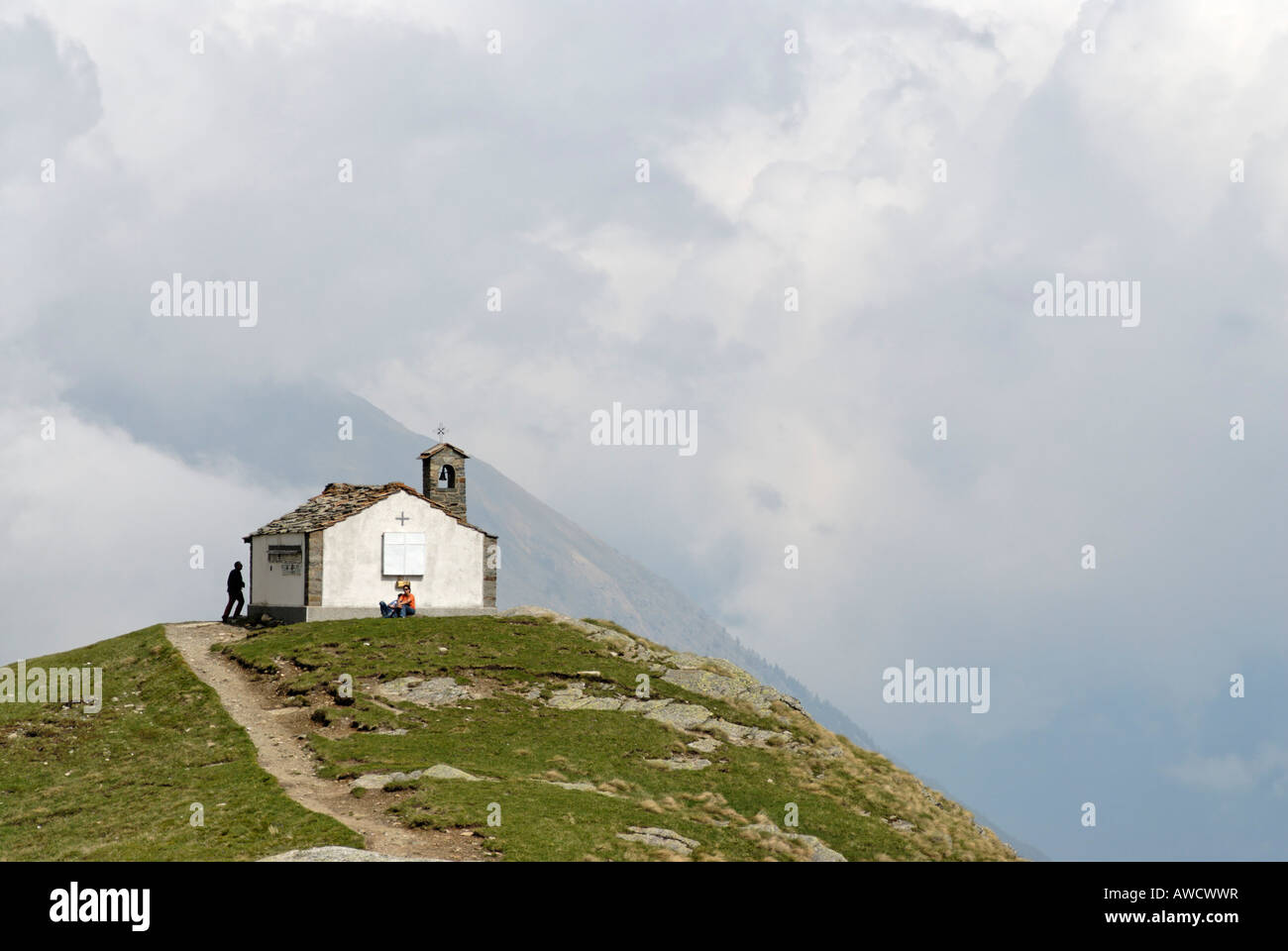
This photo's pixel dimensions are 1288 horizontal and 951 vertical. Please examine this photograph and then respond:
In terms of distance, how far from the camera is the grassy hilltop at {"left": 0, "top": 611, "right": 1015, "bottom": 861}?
26.0 metres

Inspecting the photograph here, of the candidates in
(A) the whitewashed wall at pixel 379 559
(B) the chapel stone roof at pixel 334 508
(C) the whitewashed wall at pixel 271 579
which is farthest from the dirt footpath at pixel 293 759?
(B) the chapel stone roof at pixel 334 508

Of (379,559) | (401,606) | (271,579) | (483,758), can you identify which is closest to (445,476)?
(379,559)

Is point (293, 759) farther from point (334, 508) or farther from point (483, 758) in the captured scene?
point (334, 508)

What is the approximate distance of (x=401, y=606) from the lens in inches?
2016

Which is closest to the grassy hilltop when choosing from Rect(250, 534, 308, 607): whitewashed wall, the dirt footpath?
the dirt footpath

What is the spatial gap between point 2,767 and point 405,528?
70.0 feet

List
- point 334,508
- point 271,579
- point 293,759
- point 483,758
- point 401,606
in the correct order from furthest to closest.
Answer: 1. point 271,579
2. point 334,508
3. point 401,606
4. point 483,758
5. point 293,759

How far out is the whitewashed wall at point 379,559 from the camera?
51156mm

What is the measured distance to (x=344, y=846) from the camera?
21609 millimetres

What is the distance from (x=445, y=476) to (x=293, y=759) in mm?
27468

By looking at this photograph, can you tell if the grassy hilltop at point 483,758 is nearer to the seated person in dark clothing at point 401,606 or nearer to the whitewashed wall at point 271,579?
the seated person in dark clothing at point 401,606

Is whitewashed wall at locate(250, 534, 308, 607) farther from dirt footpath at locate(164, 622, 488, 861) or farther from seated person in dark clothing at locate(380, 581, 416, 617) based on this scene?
seated person in dark clothing at locate(380, 581, 416, 617)

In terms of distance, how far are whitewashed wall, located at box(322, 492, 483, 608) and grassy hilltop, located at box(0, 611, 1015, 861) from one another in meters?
3.75
